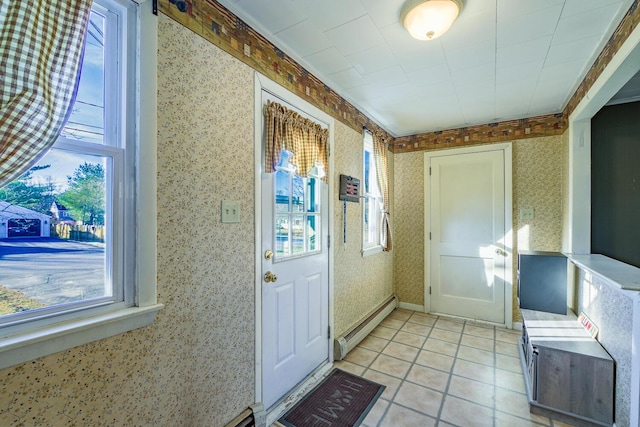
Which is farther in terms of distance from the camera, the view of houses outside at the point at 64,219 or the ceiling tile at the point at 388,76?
the ceiling tile at the point at 388,76

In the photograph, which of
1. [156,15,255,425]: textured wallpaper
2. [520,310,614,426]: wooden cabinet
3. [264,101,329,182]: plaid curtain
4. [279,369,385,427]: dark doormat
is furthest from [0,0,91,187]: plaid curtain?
[520,310,614,426]: wooden cabinet

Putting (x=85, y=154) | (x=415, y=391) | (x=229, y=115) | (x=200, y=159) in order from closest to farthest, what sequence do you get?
(x=85, y=154), (x=200, y=159), (x=229, y=115), (x=415, y=391)

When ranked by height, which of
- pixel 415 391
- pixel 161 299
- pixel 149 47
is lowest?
pixel 415 391

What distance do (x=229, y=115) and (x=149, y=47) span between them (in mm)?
469

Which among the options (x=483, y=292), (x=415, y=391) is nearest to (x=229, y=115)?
(x=415, y=391)

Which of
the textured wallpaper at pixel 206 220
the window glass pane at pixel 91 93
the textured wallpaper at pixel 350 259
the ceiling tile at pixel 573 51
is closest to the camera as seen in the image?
the window glass pane at pixel 91 93

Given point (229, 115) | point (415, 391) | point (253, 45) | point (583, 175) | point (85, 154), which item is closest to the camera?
point (85, 154)

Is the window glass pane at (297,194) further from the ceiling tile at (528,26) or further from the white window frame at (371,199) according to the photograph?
the ceiling tile at (528,26)

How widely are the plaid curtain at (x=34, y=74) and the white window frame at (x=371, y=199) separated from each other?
2507 millimetres

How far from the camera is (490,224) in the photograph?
339 centimetres

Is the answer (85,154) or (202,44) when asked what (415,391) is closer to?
(85,154)

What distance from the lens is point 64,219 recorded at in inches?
41.0

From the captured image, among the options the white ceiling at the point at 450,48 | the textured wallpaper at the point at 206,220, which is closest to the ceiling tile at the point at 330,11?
the white ceiling at the point at 450,48

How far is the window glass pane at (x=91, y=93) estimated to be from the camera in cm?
105
